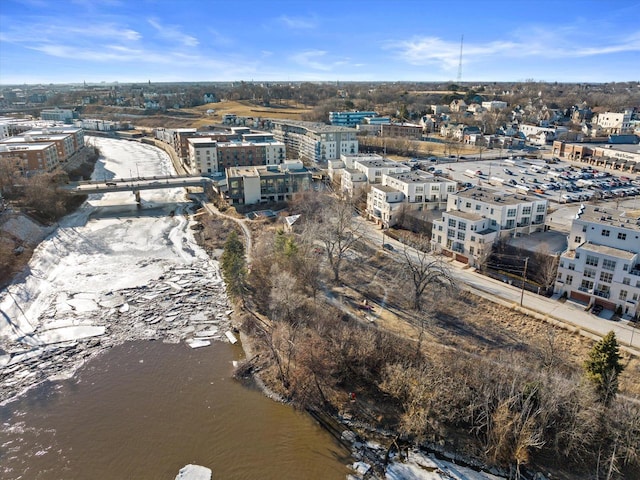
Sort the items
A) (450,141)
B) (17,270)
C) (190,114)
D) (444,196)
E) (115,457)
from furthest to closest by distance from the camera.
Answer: (190,114) → (450,141) → (444,196) → (17,270) → (115,457)

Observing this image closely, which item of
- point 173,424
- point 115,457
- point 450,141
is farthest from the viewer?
point 450,141

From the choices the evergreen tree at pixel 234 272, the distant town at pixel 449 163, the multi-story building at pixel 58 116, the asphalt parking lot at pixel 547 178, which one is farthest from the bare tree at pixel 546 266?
the multi-story building at pixel 58 116

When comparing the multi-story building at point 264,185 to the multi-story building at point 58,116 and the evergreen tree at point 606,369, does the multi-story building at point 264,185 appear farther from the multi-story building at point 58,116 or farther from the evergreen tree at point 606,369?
the multi-story building at point 58,116

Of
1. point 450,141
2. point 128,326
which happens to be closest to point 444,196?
point 128,326

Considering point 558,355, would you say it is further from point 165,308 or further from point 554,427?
point 165,308

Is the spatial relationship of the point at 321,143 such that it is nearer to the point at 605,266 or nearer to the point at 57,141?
the point at 57,141

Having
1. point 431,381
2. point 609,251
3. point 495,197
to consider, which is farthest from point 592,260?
point 431,381

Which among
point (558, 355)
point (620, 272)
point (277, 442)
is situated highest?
point (620, 272)
